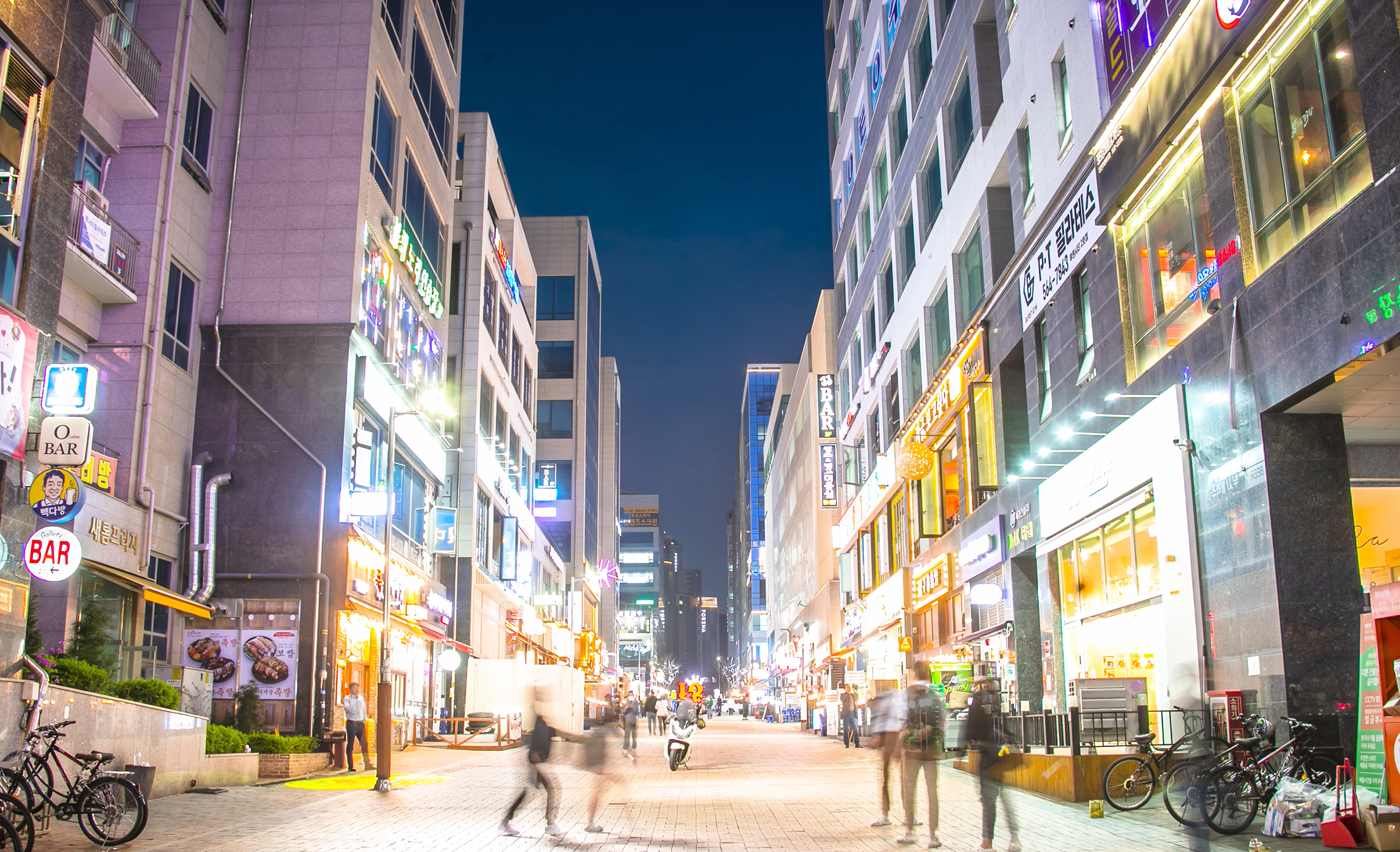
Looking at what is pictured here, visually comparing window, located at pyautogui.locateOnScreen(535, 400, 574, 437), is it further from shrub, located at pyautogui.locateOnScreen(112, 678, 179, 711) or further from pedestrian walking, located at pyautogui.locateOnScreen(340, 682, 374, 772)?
shrub, located at pyautogui.locateOnScreen(112, 678, 179, 711)

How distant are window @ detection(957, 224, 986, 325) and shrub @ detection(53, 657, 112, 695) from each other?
2028 centimetres

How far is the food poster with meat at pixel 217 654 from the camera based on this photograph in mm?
24422

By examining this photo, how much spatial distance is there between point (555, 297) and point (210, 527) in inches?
2316

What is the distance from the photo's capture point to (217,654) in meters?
24.6

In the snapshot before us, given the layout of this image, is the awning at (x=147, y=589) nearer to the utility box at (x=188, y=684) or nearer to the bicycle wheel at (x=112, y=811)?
the utility box at (x=188, y=684)

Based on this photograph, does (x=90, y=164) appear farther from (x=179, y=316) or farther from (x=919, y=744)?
(x=919, y=744)

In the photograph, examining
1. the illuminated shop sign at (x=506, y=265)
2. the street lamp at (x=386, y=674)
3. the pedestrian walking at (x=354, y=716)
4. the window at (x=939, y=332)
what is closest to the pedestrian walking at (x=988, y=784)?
the street lamp at (x=386, y=674)

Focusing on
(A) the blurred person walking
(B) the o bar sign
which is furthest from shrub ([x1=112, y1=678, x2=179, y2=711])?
(A) the blurred person walking

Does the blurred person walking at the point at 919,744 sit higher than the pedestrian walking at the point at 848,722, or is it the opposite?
the blurred person walking at the point at 919,744

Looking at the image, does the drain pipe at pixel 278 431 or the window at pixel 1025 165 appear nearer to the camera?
the window at pixel 1025 165

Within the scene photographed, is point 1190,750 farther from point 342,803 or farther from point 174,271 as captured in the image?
point 174,271

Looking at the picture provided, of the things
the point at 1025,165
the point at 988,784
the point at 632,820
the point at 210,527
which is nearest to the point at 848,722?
the point at 1025,165

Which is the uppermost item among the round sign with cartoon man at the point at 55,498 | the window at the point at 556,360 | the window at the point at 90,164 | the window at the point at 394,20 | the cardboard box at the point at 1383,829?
the window at the point at 556,360

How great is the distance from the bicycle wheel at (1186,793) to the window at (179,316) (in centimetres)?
2189
